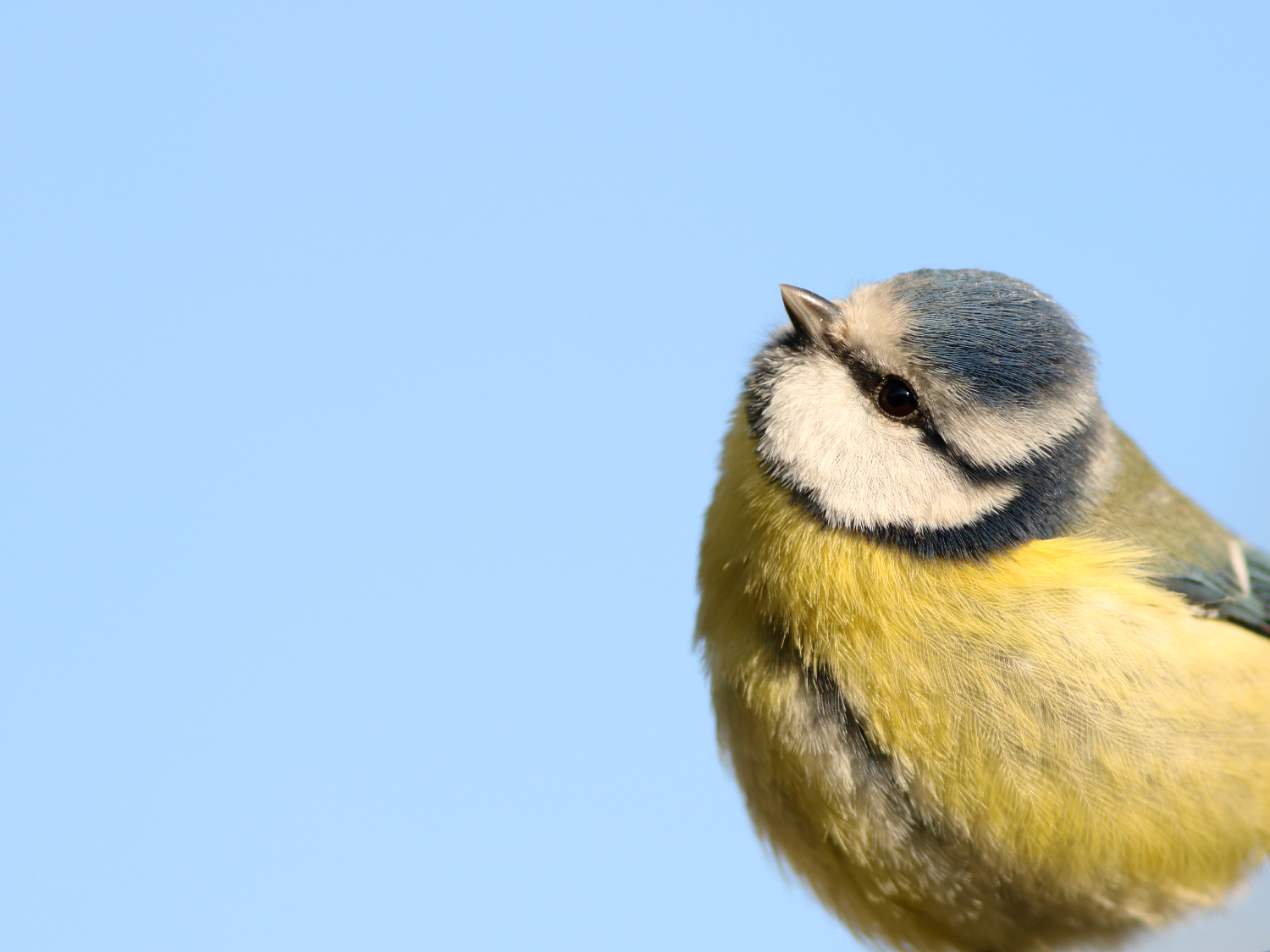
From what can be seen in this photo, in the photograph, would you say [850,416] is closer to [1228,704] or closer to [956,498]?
[956,498]

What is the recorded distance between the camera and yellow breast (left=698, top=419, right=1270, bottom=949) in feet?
7.97

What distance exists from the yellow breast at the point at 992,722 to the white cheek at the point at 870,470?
0.07 m

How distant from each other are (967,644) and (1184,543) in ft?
2.73


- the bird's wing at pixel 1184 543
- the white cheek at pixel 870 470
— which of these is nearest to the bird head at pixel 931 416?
the white cheek at pixel 870 470

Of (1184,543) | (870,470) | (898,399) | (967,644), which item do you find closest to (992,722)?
(967,644)

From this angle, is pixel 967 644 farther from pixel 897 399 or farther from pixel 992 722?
pixel 897 399

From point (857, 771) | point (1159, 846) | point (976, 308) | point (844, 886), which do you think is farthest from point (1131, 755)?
point (976, 308)

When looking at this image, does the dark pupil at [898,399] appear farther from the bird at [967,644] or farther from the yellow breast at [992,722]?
the yellow breast at [992,722]

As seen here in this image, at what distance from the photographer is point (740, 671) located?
264 centimetres

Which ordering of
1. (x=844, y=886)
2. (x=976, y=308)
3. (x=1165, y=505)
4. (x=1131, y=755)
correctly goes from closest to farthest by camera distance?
(x=1131, y=755)
(x=976, y=308)
(x=844, y=886)
(x=1165, y=505)

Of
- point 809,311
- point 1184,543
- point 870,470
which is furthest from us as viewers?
point 1184,543

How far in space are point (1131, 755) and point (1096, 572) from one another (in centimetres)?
37

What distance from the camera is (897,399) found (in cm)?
256

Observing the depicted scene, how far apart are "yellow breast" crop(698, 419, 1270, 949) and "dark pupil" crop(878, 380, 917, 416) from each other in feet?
0.88
